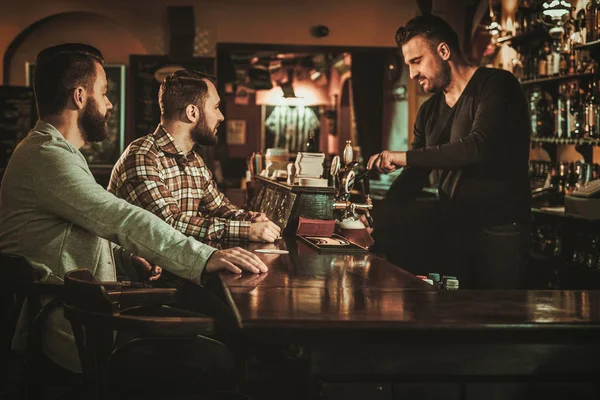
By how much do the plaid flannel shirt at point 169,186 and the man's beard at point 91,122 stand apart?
0.61m

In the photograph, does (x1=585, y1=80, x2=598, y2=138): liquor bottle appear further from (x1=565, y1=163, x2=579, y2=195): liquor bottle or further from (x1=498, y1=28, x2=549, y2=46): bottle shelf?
(x1=498, y1=28, x2=549, y2=46): bottle shelf

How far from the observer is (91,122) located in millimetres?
2756

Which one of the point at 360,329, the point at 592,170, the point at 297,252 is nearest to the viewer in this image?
the point at 360,329

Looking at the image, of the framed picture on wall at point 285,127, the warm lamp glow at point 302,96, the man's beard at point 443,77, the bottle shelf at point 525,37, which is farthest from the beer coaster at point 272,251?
the warm lamp glow at point 302,96

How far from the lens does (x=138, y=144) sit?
3545mm

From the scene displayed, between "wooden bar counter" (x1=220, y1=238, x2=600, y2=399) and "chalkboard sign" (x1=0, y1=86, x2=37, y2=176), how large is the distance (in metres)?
6.64

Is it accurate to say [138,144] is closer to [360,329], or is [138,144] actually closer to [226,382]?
[226,382]

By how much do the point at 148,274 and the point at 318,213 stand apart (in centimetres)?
81

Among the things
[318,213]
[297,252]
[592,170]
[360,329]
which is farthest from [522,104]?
[592,170]

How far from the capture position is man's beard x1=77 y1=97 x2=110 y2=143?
2727 mm

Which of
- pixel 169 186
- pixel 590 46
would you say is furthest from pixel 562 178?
pixel 169 186

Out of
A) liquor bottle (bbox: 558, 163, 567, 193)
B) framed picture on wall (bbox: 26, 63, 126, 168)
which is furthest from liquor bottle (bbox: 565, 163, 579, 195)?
framed picture on wall (bbox: 26, 63, 126, 168)

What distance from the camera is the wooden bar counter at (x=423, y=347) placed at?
157 cm

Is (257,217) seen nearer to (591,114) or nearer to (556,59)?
(591,114)
